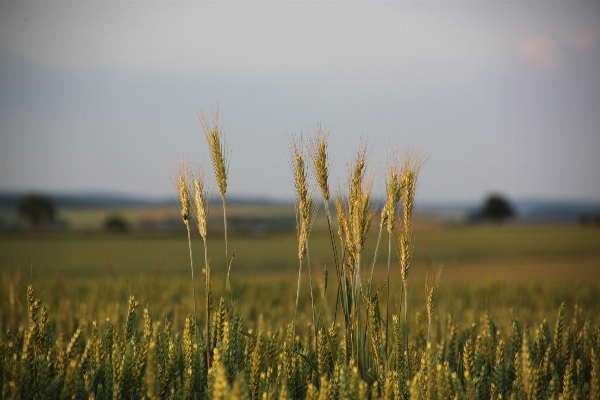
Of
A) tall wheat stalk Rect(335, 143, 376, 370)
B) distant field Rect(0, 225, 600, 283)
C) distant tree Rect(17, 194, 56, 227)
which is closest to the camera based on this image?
tall wheat stalk Rect(335, 143, 376, 370)

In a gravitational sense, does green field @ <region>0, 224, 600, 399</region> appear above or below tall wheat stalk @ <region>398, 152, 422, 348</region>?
below

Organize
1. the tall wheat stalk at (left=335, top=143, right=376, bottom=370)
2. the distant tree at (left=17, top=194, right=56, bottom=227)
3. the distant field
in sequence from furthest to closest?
the distant tree at (left=17, top=194, right=56, bottom=227)
the distant field
the tall wheat stalk at (left=335, top=143, right=376, bottom=370)

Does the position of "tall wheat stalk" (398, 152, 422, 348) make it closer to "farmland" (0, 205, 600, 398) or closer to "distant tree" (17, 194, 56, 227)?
"farmland" (0, 205, 600, 398)

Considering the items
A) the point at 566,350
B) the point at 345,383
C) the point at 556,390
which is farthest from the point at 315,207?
the point at 566,350

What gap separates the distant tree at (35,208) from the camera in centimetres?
6420

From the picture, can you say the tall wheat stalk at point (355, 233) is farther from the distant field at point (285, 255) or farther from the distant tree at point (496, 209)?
the distant tree at point (496, 209)

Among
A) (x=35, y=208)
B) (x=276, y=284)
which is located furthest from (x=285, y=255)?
(x=35, y=208)

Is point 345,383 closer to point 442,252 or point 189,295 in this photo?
point 189,295

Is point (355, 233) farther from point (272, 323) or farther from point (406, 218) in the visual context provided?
point (272, 323)

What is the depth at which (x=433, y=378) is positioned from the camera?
2688mm

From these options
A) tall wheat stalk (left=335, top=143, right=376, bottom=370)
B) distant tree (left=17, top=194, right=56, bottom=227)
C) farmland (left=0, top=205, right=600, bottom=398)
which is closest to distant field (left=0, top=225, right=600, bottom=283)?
farmland (left=0, top=205, right=600, bottom=398)

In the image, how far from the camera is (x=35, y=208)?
221 ft

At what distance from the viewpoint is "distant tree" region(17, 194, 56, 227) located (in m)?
64.2

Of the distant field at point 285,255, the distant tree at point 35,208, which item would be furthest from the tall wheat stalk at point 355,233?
the distant tree at point 35,208
